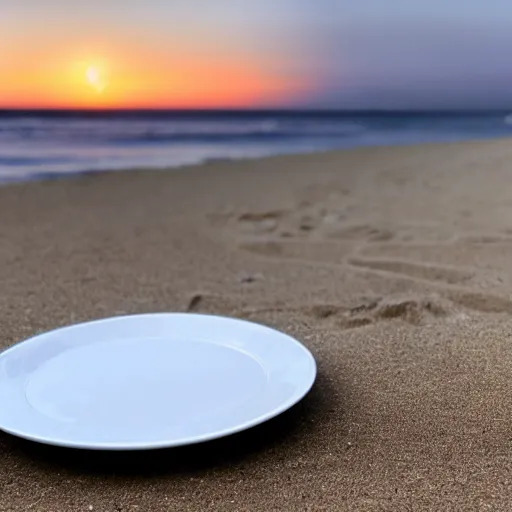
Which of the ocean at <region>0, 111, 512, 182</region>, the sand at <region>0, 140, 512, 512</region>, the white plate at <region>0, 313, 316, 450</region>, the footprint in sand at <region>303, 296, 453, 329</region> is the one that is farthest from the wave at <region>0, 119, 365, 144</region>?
the white plate at <region>0, 313, 316, 450</region>

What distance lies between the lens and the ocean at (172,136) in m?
4.55

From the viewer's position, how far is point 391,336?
38.4 inches

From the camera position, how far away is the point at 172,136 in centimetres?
698

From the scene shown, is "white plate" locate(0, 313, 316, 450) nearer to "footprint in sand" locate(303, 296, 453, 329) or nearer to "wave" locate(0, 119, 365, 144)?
"footprint in sand" locate(303, 296, 453, 329)

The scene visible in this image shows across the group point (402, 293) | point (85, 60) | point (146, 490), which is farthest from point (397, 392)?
point (85, 60)

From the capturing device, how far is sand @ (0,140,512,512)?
0.57 meters

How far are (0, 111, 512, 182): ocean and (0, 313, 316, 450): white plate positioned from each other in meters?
3.04

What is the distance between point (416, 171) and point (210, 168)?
140 centimetres

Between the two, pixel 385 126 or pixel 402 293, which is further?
pixel 385 126

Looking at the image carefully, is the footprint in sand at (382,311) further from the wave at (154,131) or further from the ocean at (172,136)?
the wave at (154,131)

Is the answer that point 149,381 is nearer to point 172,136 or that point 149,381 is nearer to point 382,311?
point 382,311

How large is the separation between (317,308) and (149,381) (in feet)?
1.74

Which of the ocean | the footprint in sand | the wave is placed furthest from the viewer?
the wave

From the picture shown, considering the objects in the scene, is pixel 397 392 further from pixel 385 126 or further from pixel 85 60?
pixel 385 126
